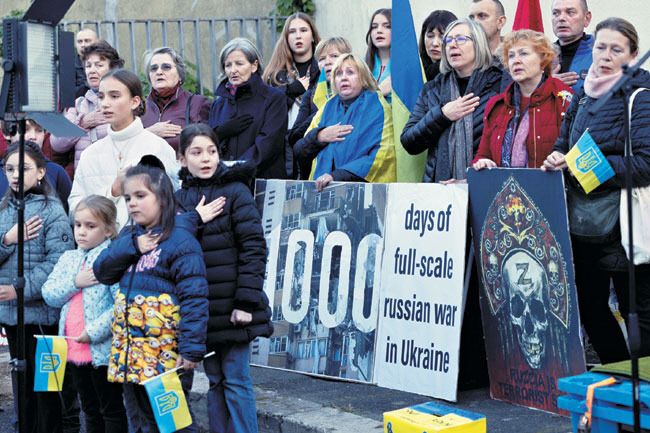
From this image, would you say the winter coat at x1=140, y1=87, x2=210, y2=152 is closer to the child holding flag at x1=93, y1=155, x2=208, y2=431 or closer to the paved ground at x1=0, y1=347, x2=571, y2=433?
the paved ground at x1=0, y1=347, x2=571, y2=433

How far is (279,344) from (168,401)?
7.19ft

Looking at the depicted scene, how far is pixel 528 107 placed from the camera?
17.7ft

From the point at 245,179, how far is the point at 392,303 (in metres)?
1.35

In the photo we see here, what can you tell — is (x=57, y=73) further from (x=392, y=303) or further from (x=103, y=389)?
(x=392, y=303)

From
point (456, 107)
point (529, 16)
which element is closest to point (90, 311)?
point (456, 107)

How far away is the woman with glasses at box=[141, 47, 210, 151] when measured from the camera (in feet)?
23.9

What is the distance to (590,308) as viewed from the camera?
5.20 meters

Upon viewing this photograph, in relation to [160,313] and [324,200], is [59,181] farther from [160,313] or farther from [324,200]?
[160,313]

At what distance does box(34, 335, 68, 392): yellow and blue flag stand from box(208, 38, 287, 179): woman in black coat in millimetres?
2286

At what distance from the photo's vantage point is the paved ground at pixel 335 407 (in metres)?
5.00

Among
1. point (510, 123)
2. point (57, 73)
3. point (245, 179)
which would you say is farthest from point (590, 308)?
point (57, 73)

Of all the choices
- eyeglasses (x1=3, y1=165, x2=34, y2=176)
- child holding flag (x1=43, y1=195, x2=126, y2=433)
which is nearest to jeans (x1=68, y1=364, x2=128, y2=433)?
child holding flag (x1=43, y1=195, x2=126, y2=433)

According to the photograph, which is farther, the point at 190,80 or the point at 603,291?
the point at 190,80

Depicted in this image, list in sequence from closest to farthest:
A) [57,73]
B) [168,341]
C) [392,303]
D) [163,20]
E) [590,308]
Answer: [168,341]
[57,73]
[590,308]
[392,303]
[163,20]
